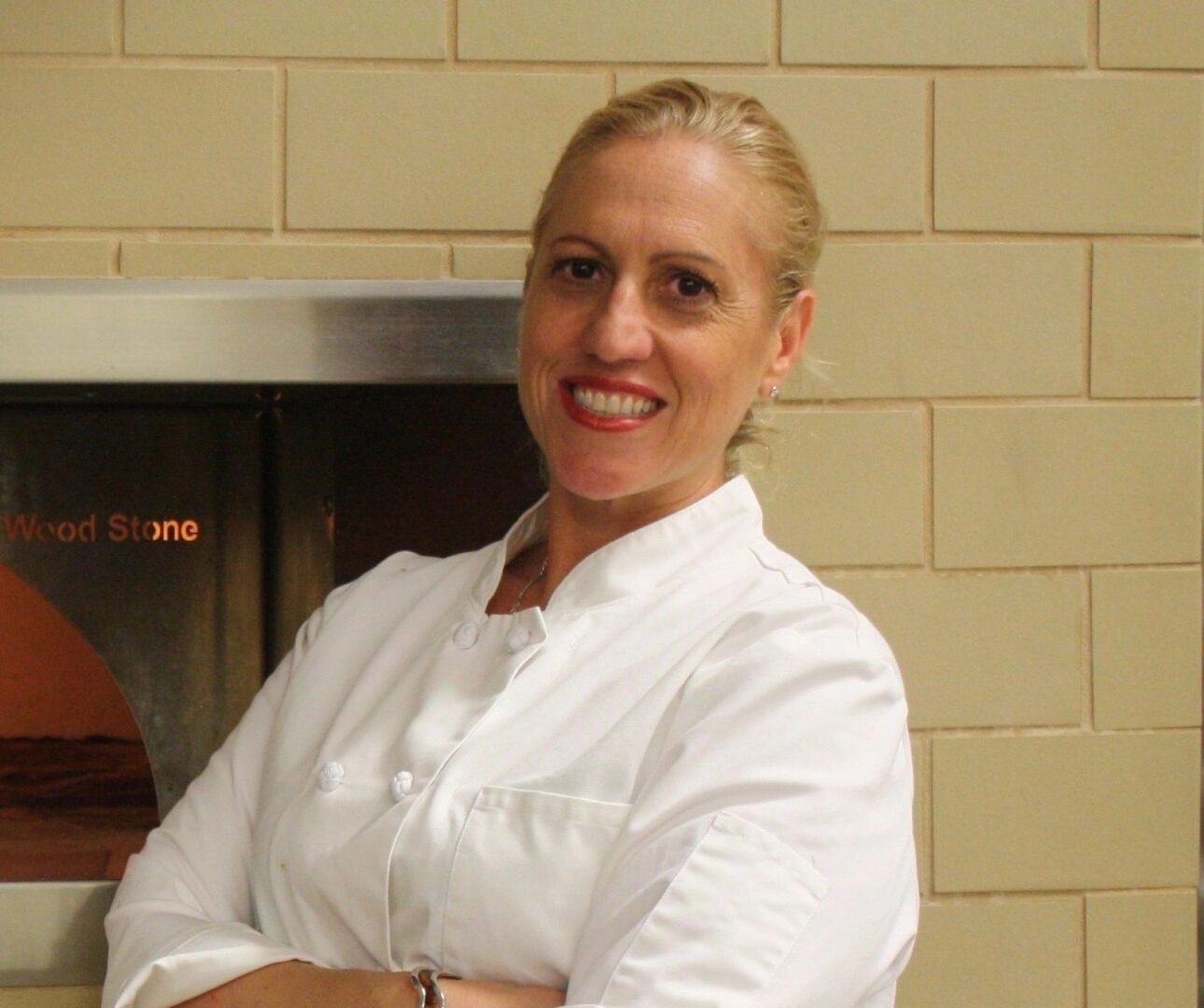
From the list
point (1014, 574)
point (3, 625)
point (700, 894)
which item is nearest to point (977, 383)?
point (1014, 574)

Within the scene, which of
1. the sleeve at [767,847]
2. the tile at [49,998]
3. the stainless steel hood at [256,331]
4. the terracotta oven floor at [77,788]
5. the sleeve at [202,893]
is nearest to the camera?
the sleeve at [767,847]

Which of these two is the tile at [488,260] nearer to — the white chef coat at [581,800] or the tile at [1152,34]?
the white chef coat at [581,800]

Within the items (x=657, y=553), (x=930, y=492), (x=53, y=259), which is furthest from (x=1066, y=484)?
(x=53, y=259)

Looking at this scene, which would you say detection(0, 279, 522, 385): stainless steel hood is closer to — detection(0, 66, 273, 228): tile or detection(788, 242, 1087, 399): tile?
detection(0, 66, 273, 228): tile

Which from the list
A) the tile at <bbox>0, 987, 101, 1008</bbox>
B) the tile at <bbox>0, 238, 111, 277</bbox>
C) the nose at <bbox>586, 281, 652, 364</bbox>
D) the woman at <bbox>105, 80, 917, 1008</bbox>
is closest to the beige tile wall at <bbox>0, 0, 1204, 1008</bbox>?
the tile at <bbox>0, 238, 111, 277</bbox>

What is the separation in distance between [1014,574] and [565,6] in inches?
30.3

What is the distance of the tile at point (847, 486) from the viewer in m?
1.60

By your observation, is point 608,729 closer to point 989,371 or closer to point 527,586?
point 527,586

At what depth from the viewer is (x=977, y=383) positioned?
1.60 m

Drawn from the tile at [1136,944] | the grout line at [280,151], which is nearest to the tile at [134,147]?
the grout line at [280,151]

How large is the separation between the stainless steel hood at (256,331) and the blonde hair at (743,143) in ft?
0.63

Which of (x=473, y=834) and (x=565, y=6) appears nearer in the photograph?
(x=473, y=834)

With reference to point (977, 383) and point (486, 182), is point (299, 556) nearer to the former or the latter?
point (486, 182)

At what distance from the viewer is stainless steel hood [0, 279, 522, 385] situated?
1356 millimetres
